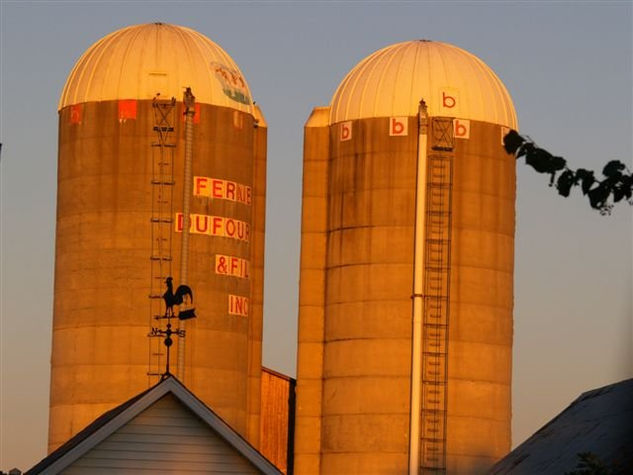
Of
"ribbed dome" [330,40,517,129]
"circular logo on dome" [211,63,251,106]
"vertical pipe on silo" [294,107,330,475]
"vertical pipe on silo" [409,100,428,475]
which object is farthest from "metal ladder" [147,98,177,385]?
"vertical pipe on silo" [409,100,428,475]

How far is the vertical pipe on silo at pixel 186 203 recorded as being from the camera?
2251 inches

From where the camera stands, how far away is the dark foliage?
43.8 ft

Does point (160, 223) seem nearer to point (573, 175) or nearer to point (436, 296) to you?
point (436, 296)

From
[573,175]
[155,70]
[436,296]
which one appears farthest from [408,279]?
[573,175]

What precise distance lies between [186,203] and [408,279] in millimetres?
7119

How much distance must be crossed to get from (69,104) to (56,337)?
7288 mm

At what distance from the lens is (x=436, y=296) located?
192ft

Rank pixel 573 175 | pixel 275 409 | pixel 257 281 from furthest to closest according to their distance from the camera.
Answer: pixel 275 409, pixel 257 281, pixel 573 175

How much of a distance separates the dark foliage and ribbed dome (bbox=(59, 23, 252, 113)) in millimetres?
45769

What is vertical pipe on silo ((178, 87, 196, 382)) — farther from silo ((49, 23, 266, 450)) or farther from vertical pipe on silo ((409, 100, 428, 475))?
vertical pipe on silo ((409, 100, 428, 475))

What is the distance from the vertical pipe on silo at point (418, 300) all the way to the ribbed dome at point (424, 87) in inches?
56.6

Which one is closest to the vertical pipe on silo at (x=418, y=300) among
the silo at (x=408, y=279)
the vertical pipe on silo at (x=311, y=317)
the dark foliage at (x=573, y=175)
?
the silo at (x=408, y=279)

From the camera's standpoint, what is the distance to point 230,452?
27250 mm

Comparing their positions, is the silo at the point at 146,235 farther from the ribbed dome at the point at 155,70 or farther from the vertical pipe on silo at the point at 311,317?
the vertical pipe on silo at the point at 311,317
